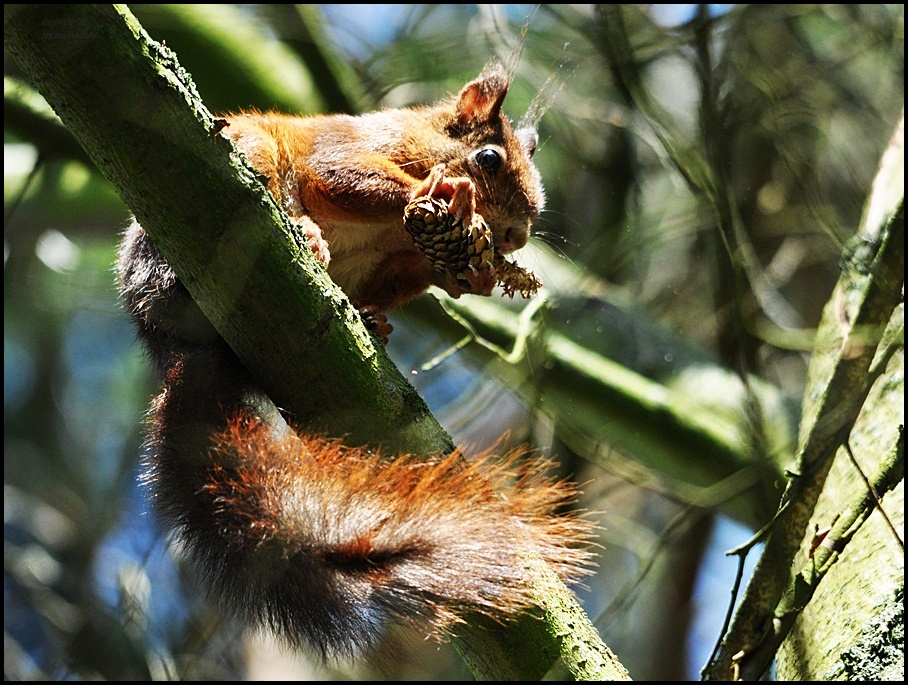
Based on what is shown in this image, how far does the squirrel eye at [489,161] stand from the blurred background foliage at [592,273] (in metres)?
0.34

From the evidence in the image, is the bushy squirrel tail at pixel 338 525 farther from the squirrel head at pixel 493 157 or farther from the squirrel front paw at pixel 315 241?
the squirrel head at pixel 493 157

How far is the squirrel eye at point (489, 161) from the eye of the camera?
8.39 ft

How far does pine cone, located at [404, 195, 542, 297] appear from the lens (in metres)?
2.04

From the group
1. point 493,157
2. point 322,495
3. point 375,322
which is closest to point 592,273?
point 493,157

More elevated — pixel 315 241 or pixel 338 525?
pixel 315 241

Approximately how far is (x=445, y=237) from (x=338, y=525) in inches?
31.3

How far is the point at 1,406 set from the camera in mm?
4648

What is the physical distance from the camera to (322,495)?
155 cm

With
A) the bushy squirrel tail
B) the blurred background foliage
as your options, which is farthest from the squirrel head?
the bushy squirrel tail

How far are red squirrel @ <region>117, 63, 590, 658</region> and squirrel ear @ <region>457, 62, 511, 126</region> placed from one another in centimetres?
43

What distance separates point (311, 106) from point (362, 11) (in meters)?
0.87

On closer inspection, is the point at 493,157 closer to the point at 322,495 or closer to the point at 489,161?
the point at 489,161

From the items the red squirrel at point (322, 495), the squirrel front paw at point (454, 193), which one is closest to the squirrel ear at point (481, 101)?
the red squirrel at point (322, 495)

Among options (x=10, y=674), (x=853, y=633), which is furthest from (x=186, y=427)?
(x=10, y=674)
